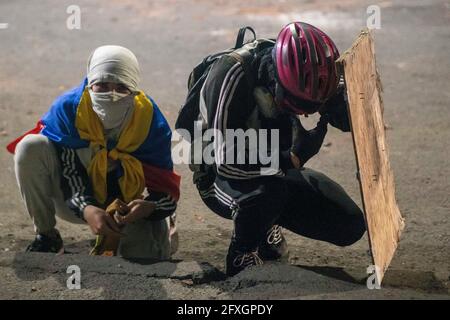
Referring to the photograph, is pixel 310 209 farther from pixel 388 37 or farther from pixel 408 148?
pixel 388 37

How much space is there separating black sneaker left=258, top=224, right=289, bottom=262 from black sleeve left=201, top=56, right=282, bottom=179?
65 cm

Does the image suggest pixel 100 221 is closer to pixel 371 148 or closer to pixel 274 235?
pixel 274 235

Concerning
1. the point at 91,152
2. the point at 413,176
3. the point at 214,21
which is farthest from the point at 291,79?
the point at 214,21

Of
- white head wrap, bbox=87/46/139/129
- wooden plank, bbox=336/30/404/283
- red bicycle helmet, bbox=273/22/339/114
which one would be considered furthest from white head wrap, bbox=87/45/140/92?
wooden plank, bbox=336/30/404/283

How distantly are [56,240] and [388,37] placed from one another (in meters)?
7.00

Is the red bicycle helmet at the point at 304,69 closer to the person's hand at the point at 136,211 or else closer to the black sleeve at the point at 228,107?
the black sleeve at the point at 228,107

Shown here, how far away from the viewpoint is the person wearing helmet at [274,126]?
4824mm

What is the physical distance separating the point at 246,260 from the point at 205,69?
116 centimetres

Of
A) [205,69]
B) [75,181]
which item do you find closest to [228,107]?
[205,69]

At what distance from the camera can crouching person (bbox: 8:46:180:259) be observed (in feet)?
17.3

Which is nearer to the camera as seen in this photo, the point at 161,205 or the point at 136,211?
the point at 136,211

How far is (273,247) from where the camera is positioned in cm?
560

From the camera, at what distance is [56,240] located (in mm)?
5613
